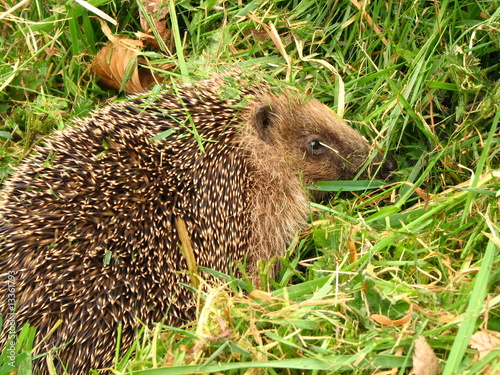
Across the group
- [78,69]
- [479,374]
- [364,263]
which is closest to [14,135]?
[78,69]

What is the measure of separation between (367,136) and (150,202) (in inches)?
84.2

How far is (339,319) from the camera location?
11.6ft

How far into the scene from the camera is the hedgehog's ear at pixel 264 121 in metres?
4.67

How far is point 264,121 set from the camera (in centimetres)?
478

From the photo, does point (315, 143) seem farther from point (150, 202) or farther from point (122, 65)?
point (122, 65)

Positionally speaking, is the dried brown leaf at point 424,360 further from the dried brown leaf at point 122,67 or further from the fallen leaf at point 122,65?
the dried brown leaf at point 122,67

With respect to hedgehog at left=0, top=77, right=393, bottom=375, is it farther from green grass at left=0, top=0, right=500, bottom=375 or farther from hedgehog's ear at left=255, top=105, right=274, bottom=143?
green grass at left=0, top=0, right=500, bottom=375

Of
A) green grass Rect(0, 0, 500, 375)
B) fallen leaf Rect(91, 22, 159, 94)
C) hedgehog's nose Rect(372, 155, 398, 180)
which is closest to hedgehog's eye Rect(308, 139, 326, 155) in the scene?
green grass Rect(0, 0, 500, 375)

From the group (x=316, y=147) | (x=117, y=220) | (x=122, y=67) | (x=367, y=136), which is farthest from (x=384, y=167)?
(x=122, y=67)

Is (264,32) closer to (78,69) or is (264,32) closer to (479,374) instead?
(78,69)

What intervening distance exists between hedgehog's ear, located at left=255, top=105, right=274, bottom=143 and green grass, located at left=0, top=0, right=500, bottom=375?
564 millimetres

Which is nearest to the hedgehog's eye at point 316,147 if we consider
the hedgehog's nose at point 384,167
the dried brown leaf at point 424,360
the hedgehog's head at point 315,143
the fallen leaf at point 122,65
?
the hedgehog's head at point 315,143

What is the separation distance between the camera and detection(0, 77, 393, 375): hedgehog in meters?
3.63

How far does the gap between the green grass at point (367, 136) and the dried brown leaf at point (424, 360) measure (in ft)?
0.23
